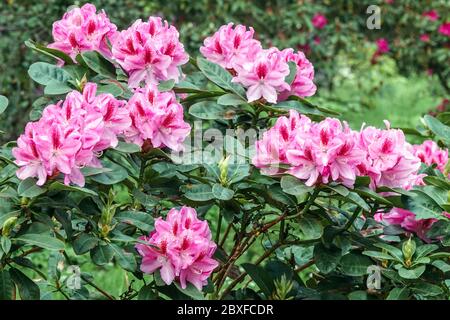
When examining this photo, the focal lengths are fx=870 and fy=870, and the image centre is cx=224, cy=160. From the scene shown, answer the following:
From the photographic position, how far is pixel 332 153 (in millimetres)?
1768

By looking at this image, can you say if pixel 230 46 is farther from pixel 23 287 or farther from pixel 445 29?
pixel 445 29

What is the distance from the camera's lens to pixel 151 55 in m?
2.04

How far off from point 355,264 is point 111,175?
588 millimetres

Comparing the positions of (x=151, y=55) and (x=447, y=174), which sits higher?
(x=151, y=55)

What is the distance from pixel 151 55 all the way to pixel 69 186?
48 cm

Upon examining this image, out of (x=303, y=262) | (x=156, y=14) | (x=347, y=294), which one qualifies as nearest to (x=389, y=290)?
(x=347, y=294)

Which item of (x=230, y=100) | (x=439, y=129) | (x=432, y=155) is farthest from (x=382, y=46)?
(x=230, y=100)

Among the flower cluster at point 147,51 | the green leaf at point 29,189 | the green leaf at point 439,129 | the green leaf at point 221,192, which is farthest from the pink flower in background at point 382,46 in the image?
the green leaf at point 29,189

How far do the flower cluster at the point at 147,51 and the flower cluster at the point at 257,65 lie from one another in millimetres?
162

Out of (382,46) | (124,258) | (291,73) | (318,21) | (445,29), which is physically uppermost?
(291,73)

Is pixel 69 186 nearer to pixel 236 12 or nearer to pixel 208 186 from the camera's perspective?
pixel 208 186

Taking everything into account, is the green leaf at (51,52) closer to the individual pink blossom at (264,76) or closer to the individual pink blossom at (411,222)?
the individual pink blossom at (264,76)

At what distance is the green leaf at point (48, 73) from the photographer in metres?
2.11
